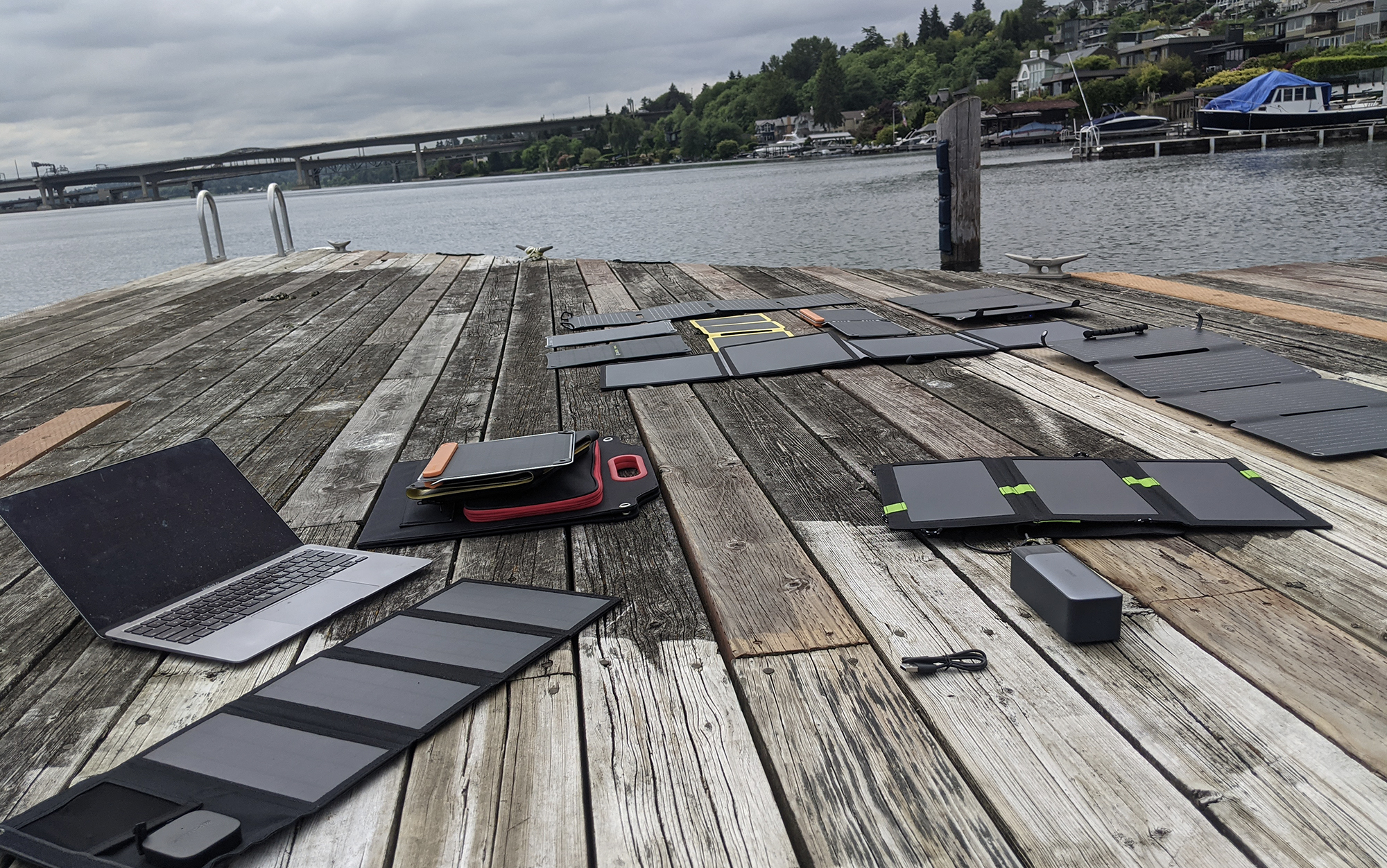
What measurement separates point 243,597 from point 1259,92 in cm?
5499

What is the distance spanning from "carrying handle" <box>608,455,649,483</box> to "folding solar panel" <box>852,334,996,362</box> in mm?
1654

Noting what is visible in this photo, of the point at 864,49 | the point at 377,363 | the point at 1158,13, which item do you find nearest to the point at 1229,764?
the point at 377,363

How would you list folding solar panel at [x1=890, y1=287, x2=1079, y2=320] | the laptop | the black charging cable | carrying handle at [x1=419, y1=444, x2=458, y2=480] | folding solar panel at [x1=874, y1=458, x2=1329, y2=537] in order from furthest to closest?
1. folding solar panel at [x1=890, y1=287, x2=1079, y2=320]
2. carrying handle at [x1=419, y1=444, x2=458, y2=480]
3. folding solar panel at [x1=874, y1=458, x2=1329, y2=537]
4. the laptop
5. the black charging cable

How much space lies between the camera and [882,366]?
388cm

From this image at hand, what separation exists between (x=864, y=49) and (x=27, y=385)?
444ft

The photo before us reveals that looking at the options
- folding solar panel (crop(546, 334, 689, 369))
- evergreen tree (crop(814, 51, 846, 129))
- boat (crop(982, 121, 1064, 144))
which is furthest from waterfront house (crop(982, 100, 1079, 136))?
folding solar panel (crop(546, 334, 689, 369))

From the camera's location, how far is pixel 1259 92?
44.6m

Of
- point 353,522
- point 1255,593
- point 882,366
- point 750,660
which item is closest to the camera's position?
point 750,660

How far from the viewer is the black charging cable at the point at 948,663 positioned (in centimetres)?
155

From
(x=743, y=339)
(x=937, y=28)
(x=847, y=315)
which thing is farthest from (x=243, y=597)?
(x=937, y=28)

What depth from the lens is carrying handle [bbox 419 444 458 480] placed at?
2.30 meters

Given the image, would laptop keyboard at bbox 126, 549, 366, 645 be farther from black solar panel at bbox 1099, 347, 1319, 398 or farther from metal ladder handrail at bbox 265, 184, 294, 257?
metal ladder handrail at bbox 265, 184, 294, 257

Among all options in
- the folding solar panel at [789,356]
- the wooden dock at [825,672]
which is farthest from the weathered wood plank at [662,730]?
the folding solar panel at [789,356]

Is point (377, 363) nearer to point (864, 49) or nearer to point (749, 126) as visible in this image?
point (749, 126)
